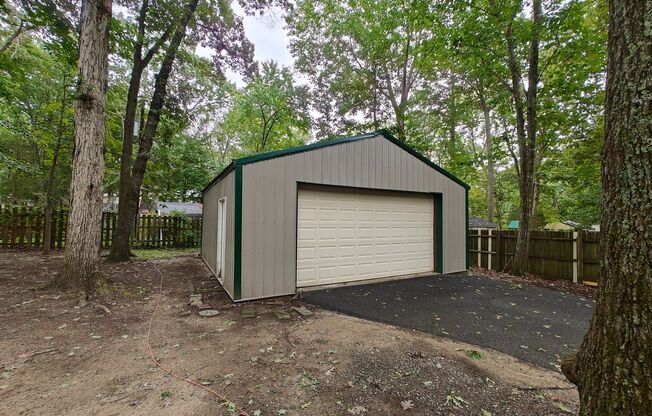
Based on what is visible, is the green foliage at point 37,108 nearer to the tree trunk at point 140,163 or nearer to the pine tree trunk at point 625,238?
the tree trunk at point 140,163

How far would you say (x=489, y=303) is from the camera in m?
4.66

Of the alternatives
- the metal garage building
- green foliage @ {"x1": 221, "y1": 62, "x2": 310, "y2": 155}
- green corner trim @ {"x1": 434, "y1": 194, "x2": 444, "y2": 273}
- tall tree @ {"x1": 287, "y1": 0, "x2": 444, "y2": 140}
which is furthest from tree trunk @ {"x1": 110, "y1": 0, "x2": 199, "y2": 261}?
green corner trim @ {"x1": 434, "y1": 194, "x2": 444, "y2": 273}

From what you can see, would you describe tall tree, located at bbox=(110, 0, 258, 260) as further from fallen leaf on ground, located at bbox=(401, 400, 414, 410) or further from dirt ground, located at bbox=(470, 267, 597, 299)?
dirt ground, located at bbox=(470, 267, 597, 299)

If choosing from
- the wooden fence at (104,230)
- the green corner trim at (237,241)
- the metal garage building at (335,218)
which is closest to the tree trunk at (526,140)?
the metal garage building at (335,218)

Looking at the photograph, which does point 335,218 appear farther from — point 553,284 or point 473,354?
point 553,284

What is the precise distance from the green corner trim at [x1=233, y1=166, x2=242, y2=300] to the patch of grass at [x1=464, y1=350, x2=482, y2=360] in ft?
10.5

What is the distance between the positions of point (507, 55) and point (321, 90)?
9.08 metres

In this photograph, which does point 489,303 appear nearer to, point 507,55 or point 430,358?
point 430,358

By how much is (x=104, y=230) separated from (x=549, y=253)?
14.4 metres

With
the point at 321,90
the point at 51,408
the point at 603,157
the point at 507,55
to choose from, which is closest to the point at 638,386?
the point at 603,157

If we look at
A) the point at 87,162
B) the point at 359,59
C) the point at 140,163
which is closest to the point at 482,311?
the point at 87,162

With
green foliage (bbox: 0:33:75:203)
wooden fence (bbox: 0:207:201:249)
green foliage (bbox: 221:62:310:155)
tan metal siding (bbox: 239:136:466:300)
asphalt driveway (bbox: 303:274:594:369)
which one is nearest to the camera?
asphalt driveway (bbox: 303:274:594:369)

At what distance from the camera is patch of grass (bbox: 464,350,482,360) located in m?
2.75

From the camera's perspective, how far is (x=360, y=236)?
5.88 metres
